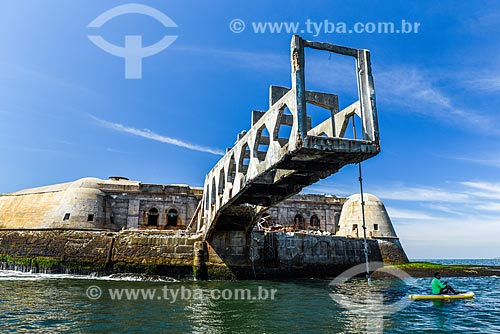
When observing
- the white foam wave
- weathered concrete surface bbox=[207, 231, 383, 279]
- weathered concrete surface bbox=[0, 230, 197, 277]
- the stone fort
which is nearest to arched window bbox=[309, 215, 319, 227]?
the stone fort

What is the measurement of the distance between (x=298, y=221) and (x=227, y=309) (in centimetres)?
2351

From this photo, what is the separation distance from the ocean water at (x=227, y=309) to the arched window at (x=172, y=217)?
1394 cm

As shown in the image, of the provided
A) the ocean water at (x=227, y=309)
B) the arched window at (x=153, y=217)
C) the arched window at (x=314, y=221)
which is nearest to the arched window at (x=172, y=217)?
the arched window at (x=153, y=217)

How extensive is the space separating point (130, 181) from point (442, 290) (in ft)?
90.8

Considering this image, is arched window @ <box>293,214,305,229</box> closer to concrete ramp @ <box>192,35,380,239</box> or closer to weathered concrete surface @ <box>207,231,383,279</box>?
weathered concrete surface @ <box>207,231,383,279</box>

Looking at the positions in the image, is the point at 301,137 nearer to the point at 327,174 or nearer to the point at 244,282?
the point at 327,174

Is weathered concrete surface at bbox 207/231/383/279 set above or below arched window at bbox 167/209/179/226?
below

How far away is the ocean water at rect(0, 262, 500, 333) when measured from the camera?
10.6m

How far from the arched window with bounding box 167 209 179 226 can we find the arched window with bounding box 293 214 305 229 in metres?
10.5

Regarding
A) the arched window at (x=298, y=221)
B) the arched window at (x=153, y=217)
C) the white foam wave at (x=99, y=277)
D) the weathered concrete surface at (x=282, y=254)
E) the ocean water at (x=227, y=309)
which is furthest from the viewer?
the arched window at (x=298, y=221)

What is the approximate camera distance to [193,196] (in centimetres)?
3447

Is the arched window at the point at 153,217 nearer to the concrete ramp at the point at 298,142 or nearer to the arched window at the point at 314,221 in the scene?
the arched window at the point at 314,221

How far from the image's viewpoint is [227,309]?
13.2 m

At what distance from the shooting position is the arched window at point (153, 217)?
110 ft
